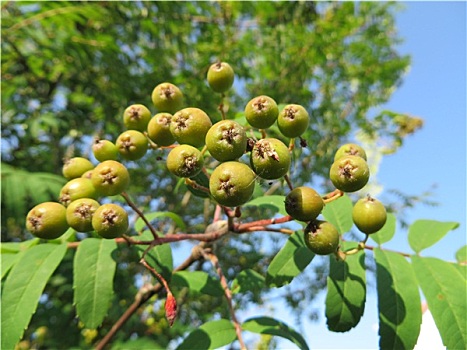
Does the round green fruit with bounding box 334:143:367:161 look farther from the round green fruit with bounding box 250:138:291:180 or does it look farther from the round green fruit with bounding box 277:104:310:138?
the round green fruit with bounding box 250:138:291:180

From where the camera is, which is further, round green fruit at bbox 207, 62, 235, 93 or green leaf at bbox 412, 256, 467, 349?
round green fruit at bbox 207, 62, 235, 93

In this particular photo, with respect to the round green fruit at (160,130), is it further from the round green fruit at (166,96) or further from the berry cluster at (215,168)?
the round green fruit at (166,96)

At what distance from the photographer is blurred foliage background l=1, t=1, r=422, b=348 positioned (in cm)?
442

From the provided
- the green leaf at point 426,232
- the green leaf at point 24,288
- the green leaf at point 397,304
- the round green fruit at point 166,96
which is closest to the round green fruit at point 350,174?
the green leaf at point 397,304

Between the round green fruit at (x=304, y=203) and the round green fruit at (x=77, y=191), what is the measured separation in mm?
816

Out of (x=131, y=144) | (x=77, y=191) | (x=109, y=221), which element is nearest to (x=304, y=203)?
(x=109, y=221)

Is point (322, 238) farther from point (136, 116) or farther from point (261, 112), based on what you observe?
point (136, 116)

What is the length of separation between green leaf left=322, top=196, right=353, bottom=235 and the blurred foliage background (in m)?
1.95

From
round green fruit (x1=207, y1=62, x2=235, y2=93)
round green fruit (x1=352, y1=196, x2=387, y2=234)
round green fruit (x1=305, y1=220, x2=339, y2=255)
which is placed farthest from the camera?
round green fruit (x1=207, y1=62, x2=235, y2=93)

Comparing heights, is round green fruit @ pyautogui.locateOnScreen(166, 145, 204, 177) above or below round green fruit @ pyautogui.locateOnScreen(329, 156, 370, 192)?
below

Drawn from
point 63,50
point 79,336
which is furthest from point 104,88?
point 79,336

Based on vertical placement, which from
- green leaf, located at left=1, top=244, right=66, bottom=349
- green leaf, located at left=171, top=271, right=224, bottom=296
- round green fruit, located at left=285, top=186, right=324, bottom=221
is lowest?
green leaf, located at left=1, top=244, right=66, bottom=349

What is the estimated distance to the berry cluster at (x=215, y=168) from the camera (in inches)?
53.4

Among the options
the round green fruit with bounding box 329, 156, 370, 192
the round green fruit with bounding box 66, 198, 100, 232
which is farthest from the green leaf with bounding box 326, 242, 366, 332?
the round green fruit with bounding box 66, 198, 100, 232
